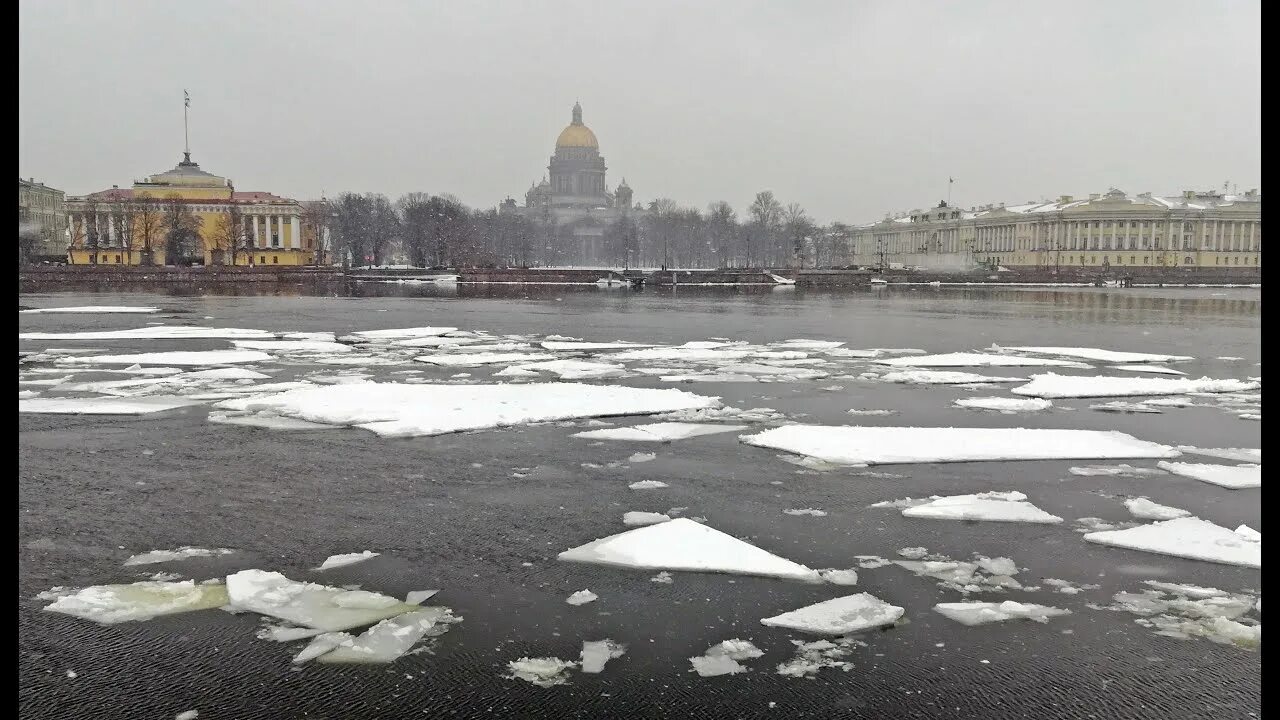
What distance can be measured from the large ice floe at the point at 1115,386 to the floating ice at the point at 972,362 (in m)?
2.41

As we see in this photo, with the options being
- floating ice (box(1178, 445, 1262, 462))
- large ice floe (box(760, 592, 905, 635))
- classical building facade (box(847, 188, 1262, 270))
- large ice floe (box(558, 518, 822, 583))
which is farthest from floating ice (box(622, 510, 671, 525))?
classical building facade (box(847, 188, 1262, 270))

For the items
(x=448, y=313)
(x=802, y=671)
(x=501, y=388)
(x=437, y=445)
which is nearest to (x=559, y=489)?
(x=437, y=445)

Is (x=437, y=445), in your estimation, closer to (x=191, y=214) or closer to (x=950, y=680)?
(x=950, y=680)

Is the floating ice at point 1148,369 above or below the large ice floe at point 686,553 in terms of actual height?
above

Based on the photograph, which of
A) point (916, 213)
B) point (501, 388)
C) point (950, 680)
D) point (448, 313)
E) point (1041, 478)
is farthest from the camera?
point (916, 213)

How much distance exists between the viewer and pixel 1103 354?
2355 centimetres

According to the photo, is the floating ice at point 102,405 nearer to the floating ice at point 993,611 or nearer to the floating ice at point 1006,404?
the floating ice at point 993,611

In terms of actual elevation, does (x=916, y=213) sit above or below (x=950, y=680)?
above

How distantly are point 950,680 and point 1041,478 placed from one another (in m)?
5.47

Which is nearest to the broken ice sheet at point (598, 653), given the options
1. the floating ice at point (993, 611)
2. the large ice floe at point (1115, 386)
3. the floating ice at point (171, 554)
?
the floating ice at point (993, 611)

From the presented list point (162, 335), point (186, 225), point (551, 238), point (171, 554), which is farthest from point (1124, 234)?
point (171, 554)

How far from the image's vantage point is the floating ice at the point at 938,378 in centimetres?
1815

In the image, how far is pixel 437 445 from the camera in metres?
11.5
